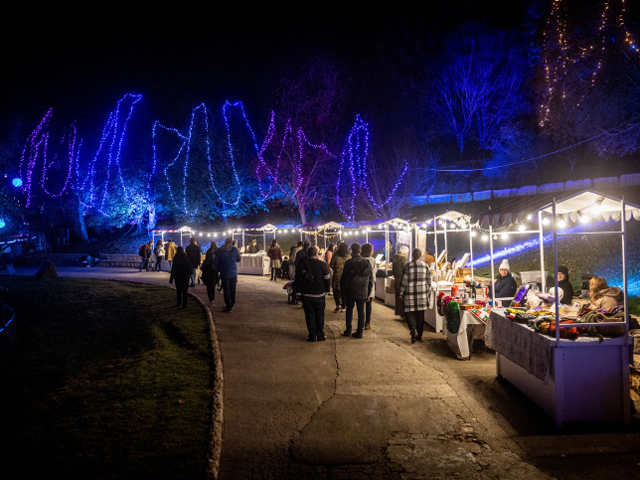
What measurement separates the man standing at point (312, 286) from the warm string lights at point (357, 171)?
20981 millimetres

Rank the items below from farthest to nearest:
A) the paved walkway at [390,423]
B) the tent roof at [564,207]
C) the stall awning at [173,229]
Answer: the stall awning at [173,229] → the tent roof at [564,207] → the paved walkway at [390,423]

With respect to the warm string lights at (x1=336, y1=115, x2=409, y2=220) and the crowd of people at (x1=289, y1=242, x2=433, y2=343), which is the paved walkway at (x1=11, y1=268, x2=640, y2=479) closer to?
the crowd of people at (x1=289, y1=242, x2=433, y2=343)

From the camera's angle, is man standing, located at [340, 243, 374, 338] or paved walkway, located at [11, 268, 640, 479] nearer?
paved walkway, located at [11, 268, 640, 479]

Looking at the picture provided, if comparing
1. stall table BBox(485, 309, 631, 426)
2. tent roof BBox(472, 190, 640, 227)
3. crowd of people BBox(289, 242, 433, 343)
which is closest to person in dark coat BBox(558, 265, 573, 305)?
tent roof BBox(472, 190, 640, 227)

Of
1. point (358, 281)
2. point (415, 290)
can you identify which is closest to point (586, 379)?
point (415, 290)

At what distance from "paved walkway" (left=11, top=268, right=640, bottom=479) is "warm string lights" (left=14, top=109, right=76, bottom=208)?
35.9 meters

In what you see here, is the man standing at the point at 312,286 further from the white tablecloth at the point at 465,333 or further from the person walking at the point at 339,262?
the white tablecloth at the point at 465,333

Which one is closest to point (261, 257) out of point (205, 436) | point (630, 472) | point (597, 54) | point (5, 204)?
point (597, 54)

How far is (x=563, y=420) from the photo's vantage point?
4598 mm

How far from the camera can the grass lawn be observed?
4.06 m

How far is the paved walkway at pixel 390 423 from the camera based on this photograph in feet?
12.5

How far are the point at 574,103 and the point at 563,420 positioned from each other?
1169 centimetres

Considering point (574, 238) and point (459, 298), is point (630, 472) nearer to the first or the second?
point (459, 298)

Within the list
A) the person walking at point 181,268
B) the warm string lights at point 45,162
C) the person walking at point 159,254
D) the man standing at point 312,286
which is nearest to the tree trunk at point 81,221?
the warm string lights at point 45,162
